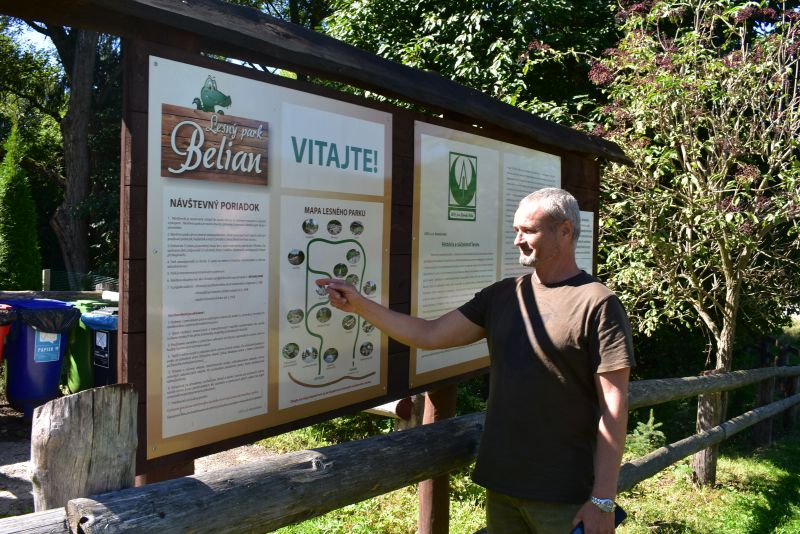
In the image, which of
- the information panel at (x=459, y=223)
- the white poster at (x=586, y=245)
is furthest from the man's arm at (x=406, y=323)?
the white poster at (x=586, y=245)

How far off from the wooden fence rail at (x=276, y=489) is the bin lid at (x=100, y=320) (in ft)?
19.7

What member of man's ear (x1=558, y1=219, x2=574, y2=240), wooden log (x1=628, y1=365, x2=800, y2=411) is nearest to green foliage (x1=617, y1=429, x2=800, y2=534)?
wooden log (x1=628, y1=365, x2=800, y2=411)

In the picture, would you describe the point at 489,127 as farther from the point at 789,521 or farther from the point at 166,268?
the point at 789,521

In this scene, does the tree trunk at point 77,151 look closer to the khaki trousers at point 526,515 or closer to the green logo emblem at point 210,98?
the green logo emblem at point 210,98

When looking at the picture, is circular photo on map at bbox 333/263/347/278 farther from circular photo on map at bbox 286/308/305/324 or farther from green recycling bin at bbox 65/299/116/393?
green recycling bin at bbox 65/299/116/393

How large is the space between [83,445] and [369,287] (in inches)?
51.6

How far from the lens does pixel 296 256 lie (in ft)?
7.97

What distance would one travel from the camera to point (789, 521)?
561 cm

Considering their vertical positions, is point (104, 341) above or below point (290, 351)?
below

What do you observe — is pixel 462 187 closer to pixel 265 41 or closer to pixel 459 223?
pixel 459 223

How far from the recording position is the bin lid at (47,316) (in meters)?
7.82

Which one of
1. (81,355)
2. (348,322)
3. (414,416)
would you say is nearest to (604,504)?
(348,322)

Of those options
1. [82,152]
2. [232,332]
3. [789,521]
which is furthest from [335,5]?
[82,152]

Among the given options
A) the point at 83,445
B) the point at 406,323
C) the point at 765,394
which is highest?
the point at 406,323
